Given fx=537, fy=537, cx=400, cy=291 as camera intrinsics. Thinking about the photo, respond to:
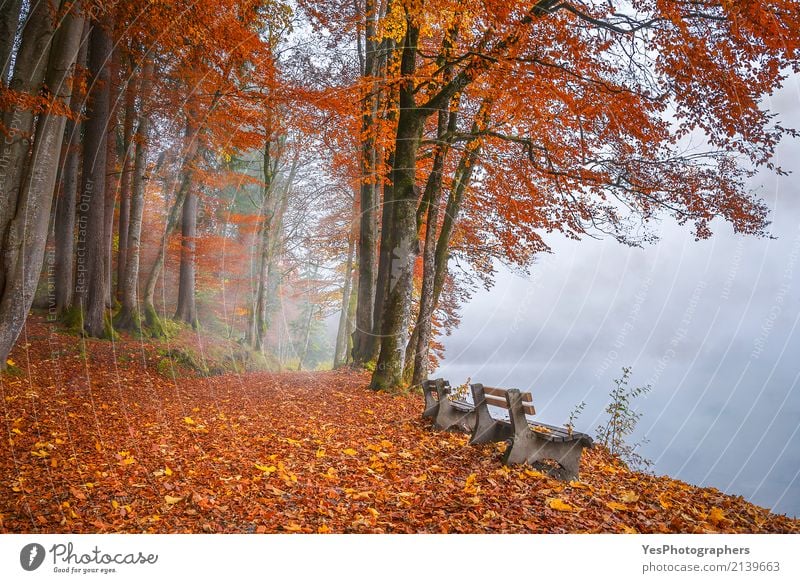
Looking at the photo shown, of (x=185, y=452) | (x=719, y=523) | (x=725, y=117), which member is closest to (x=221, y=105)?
(x=185, y=452)

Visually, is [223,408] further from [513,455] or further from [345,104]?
[345,104]

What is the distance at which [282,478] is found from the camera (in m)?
4.94

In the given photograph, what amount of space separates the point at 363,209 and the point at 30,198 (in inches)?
332

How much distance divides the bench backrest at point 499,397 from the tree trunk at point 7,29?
23.1ft

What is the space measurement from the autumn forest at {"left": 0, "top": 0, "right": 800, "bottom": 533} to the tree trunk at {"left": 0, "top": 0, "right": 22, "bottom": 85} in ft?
0.09

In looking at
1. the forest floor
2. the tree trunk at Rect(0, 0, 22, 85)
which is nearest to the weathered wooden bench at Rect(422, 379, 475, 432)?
the forest floor

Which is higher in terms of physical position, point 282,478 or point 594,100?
point 594,100

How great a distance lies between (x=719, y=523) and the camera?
12.8 feet

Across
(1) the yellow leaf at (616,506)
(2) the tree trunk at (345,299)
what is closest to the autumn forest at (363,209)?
(1) the yellow leaf at (616,506)

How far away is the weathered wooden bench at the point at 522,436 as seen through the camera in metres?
4.90

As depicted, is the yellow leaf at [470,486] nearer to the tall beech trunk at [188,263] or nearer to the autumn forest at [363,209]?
the autumn forest at [363,209]

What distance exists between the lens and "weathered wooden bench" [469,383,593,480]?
193 inches
